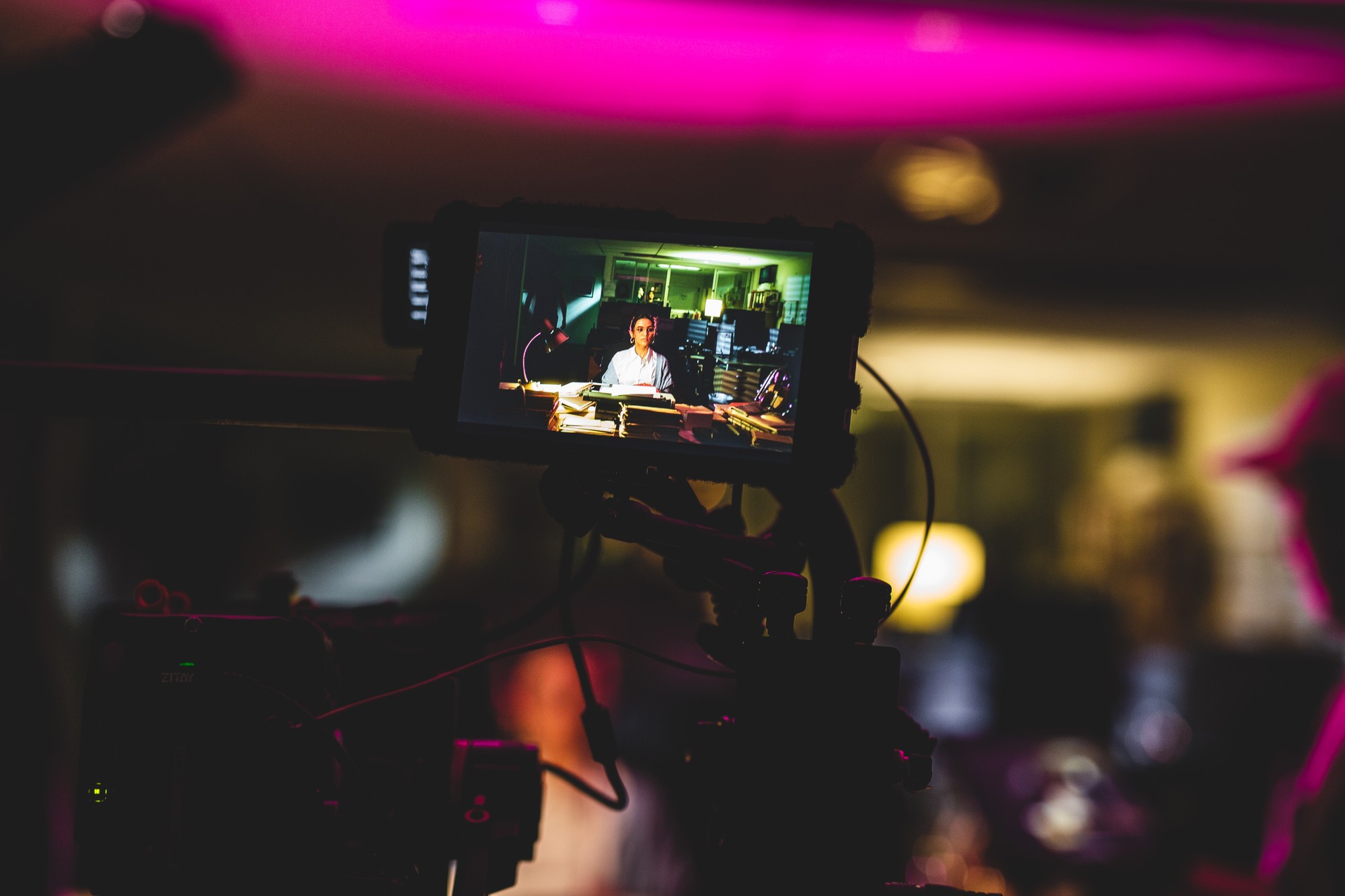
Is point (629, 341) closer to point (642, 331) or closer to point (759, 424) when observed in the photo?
point (642, 331)

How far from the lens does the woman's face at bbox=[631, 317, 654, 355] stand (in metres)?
0.61

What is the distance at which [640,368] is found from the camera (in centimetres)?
61

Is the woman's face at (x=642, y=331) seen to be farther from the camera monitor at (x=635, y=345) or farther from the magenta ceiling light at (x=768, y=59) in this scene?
the magenta ceiling light at (x=768, y=59)

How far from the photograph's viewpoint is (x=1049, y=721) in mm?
2592

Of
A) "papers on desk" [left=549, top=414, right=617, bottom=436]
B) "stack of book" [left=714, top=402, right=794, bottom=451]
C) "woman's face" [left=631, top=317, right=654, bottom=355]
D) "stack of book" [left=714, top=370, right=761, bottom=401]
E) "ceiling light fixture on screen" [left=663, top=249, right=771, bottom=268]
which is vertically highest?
"ceiling light fixture on screen" [left=663, top=249, right=771, bottom=268]

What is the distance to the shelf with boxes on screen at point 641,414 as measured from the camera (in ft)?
1.93

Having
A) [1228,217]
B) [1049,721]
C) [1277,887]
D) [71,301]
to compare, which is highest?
[1228,217]

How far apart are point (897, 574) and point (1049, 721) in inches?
93.3

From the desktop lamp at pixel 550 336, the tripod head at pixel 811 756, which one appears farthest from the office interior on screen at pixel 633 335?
the tripod head at pixel 811 756

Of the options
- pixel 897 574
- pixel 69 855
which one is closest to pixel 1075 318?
pixel 897 574

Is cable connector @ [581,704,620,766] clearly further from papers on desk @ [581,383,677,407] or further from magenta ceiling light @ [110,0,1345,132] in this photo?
magenta ceiling light @ [110,0,1345,132]

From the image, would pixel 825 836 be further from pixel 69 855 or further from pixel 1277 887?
pixel 69 855

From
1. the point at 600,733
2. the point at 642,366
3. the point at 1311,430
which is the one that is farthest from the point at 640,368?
the point at 1311,430

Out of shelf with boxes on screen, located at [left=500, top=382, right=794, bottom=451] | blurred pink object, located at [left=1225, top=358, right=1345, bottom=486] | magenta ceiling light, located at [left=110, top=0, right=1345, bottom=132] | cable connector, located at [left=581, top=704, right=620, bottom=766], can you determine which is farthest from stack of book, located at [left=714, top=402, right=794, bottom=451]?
magenta ceiling light, located at [left=110, top=0, right=1345, bottom=132]
